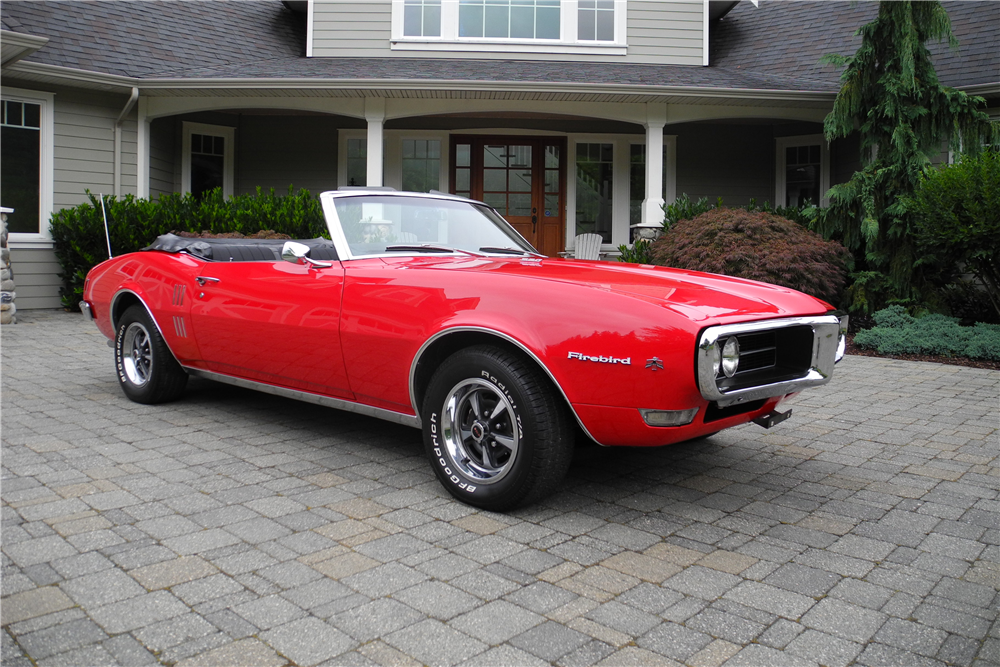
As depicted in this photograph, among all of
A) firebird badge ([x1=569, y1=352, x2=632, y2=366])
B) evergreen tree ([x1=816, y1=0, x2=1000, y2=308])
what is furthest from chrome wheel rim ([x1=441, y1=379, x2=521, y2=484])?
evergreen tree ([x1=816, y1=0, x2=1000, y2=308])

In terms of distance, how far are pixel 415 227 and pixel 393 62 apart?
9829 mm

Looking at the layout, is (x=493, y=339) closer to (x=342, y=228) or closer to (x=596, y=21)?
(x=342, y=228)

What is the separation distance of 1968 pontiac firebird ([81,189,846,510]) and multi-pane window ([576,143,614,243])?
33.7 feet

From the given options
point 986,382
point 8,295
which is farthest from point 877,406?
point 8,295

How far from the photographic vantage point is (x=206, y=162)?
14773 mm

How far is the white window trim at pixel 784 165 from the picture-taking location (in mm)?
14555

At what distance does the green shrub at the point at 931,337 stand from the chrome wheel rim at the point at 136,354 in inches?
292

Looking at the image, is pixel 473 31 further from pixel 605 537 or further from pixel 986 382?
pixel 605 537

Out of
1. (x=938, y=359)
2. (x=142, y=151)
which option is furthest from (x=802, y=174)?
(x=142, y=151)

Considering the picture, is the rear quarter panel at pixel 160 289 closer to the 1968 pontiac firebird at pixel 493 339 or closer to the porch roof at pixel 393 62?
the 1968 pontiac firebird at pixel 493 339

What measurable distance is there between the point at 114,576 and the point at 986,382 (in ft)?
23.7

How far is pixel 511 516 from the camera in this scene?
3424mm

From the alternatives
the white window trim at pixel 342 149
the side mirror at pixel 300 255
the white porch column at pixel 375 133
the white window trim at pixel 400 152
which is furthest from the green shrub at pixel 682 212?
the side mirror at pixel 300 255

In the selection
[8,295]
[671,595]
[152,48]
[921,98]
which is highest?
[152,48]
